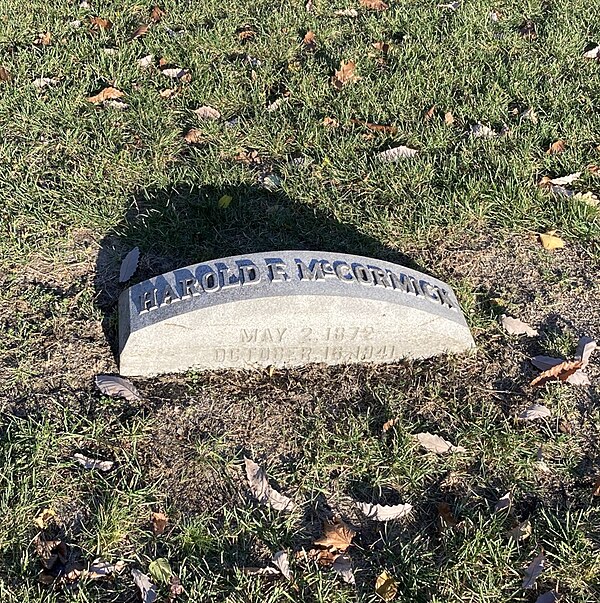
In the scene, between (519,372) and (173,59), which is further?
(173,59)

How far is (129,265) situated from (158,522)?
1399mm

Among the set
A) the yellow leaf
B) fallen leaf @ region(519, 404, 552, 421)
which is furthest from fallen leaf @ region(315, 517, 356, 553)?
the yellow leaf

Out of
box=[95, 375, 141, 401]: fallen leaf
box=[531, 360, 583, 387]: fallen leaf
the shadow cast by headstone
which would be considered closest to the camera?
box=[95, 375, 141, 401]: fallen leaf

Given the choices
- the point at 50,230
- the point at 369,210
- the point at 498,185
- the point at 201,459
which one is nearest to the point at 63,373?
the point at 201,459

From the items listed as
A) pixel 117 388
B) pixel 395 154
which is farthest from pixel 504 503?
pixel 395 154

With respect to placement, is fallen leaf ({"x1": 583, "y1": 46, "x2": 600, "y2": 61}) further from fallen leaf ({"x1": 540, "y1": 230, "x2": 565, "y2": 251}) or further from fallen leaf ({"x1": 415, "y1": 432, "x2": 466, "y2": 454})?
fallen leaf ({"x1": 415, "y1": 432, "x2": 466, "y2": 454})

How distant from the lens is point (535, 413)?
321 cm

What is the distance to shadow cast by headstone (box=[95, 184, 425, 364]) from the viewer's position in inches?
151

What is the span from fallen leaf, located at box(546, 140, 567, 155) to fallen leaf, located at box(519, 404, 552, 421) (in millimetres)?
1934

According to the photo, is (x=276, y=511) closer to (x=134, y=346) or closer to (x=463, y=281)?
(x=134, y=346)

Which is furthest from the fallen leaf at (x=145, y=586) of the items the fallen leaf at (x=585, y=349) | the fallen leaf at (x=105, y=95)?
the fallen leaf at (x=105, y=95)

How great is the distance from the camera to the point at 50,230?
392cm

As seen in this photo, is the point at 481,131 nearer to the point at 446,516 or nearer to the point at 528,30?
the point at 528,30

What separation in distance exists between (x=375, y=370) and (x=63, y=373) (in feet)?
4.42
